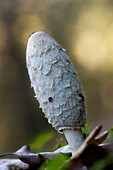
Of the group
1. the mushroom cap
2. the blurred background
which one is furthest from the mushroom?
the blurred background

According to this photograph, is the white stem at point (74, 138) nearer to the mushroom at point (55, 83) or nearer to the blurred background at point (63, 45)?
the mushroom at point (55, 83)

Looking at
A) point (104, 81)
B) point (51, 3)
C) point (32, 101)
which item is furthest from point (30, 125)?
point (51, 3)

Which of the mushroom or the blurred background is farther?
the blurred background

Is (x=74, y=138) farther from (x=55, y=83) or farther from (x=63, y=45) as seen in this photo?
(x=63, y=45)

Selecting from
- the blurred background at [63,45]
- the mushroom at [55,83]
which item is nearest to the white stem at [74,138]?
the mushroom at [55,83]

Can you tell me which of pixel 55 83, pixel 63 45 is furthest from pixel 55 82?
pixel 63 45

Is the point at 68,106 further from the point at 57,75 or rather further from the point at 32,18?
the point at 32,18

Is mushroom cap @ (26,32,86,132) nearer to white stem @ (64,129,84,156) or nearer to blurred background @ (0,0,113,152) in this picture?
white stem @ (64,129,84,156)
